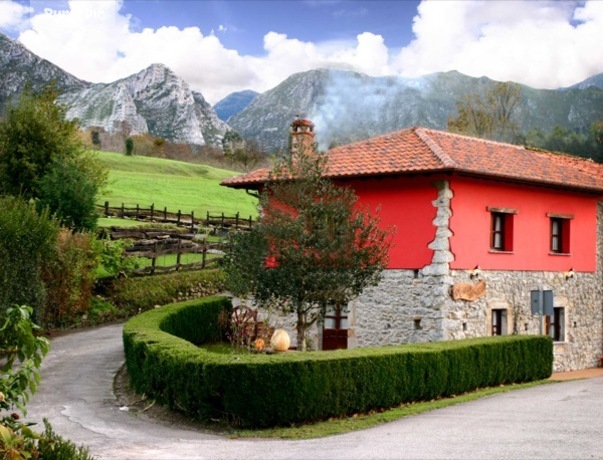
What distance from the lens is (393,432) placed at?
40.2ft

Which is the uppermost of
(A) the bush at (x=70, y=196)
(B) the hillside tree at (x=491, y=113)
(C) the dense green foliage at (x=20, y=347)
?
(B) the hillside tree at (x=491, y=113)

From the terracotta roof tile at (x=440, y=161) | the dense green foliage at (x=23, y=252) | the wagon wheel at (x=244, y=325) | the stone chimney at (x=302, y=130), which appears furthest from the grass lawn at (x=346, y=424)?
the dense green foliage at (x=23, y=252)

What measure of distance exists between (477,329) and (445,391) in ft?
14.9

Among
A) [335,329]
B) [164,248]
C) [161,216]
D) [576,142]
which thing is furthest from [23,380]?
[576,142]

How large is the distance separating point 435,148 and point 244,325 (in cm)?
749

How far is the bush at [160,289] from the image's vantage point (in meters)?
27.2

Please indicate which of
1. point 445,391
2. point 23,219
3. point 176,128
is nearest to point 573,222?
point 445,391

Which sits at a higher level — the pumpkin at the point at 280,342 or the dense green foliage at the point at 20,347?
the dense green foliage at the point at 20,347

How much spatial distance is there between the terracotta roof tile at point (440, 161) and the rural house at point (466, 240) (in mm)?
56

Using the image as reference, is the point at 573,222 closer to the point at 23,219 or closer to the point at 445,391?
the point at 445,391

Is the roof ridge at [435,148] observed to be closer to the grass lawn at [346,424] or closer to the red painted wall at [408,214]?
the red painted wall at [408,214]

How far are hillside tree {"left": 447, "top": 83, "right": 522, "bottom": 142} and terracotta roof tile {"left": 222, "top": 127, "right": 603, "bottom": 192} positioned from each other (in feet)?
127

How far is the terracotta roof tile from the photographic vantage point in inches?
811

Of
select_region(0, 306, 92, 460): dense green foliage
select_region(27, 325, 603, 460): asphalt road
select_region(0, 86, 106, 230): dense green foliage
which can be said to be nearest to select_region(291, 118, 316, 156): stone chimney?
select_region(27, 325, 603, 460): asphalt road
